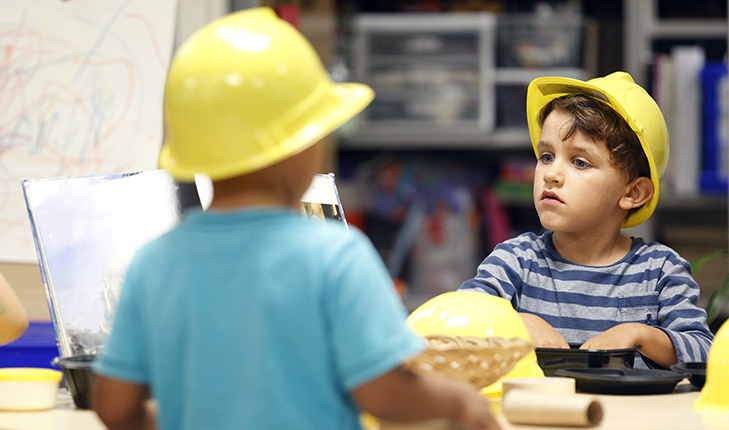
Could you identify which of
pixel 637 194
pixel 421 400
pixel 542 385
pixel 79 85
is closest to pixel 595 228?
pixel 637 194

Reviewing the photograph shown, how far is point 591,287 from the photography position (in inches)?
47.3

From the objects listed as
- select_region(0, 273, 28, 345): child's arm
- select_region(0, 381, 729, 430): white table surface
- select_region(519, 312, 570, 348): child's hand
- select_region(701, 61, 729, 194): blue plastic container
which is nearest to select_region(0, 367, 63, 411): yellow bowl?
A: select_region(0, 381, 729, 430): white table surface

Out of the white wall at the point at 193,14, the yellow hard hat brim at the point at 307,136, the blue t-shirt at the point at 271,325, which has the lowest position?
→ the blue t-shirt at the point at 271,325

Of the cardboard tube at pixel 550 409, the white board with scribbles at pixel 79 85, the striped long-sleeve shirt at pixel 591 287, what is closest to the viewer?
the cardboard tube at pixel 550 409

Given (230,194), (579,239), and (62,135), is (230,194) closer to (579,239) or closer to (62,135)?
(579,239)

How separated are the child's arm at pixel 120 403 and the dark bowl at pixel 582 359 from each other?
495 millimetres

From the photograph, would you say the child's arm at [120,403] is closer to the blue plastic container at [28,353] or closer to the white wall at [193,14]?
the blue plastic container at [28,353]

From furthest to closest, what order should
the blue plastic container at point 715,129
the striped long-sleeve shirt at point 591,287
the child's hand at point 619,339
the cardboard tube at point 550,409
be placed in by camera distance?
the blue plastic container at point 715,129
the striped long-sleeve shirt at point 591,287
the child's hand at point 619,339
the cardboard tube at point 550,409

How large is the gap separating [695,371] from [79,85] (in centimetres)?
145

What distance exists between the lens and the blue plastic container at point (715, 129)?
2.21 meters

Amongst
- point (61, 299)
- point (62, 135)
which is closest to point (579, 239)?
point (61, 299)

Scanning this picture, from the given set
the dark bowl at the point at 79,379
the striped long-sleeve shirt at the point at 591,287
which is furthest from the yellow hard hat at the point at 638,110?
the dark bowl at the point at 79,379

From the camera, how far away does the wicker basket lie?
672 mm

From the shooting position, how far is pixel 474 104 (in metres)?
2.60
